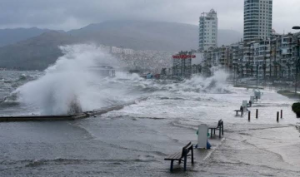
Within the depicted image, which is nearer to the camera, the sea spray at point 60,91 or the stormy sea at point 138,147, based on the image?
the stormy sea at point 138,147

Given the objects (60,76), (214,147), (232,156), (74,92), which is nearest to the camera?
(232,156)

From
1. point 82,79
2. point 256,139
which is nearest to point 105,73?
point 82,79

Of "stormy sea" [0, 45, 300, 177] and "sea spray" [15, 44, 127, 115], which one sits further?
"sea spray" [15, 44, 127, 115]

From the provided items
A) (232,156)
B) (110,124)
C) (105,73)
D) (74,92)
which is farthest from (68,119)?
A: (105,73)

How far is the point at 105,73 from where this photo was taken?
129m

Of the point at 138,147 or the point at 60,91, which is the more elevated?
the point at 60,91

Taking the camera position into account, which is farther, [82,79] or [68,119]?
[82,79]

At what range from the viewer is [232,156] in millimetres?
15188

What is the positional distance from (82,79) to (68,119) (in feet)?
38.8

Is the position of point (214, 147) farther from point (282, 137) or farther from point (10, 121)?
point (10, 121)

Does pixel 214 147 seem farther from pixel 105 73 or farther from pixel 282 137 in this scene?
pixel 105 73

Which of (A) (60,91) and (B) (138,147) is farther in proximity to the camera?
(A) (60,91)

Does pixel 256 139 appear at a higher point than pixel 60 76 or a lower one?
lower

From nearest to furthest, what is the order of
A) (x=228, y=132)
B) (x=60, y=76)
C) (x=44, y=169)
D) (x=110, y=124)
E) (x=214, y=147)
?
(x=44, y=169) < (x=214, y=147) < (x=228, y=132) < (x=110, y=124) < (x=60, y=76)
